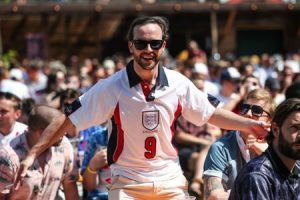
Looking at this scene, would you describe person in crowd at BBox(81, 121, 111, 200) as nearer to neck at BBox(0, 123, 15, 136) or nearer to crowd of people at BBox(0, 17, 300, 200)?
A: crowd of people at BBox(0, 17, 300, 200)

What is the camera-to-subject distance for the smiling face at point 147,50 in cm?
475

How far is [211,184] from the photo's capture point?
5.12 meters

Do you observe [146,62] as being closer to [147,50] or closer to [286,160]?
[147,50]

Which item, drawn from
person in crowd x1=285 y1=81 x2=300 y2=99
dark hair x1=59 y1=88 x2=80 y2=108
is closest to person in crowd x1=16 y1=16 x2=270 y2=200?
person in crowd x1=285 y1=81 x2=300 y2=99

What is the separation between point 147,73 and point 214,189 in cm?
91

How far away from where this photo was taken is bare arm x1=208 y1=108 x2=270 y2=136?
15.2ft

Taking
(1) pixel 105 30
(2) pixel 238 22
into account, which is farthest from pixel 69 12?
(2) pixel 238 22

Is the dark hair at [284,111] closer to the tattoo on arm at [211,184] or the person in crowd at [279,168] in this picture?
the person in crowd at [279,168]

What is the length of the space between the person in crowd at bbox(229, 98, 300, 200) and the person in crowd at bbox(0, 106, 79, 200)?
1951mm

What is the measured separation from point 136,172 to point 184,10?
18.2 meters

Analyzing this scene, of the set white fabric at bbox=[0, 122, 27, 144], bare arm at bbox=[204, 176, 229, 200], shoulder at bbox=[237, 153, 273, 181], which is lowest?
bare arm at bbox=[204, 176, 229, 200]

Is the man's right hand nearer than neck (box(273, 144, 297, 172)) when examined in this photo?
No

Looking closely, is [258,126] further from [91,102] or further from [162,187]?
[91,102]

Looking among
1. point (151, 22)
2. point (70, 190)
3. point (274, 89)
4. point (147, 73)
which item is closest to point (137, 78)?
point (147, 73)
